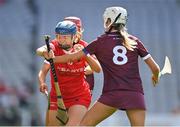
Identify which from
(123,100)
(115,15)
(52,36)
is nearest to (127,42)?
(115,15)

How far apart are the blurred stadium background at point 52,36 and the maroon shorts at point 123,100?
8848 millimetres

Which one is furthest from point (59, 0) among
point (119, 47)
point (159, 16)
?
point (119, 47)

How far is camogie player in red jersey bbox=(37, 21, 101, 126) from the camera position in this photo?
7500 mm

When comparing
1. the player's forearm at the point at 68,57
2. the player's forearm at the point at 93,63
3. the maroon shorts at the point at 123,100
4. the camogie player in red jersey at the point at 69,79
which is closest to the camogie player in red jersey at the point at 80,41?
the camogie player in red jersey at the point at 69,79

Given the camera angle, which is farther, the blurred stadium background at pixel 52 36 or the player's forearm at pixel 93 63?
the blurred stadium background at pixel 52 36

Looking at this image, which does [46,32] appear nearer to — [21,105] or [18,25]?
[18,25]

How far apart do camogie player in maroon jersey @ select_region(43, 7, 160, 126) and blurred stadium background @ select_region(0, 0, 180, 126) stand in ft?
28.7

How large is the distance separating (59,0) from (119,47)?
11.6 meters

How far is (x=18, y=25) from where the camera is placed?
57.1 ft

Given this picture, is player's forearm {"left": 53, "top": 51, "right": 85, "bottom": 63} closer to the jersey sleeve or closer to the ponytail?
the ponytail

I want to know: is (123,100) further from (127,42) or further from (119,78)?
(127,42)

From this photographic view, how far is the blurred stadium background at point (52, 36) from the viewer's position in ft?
52.6

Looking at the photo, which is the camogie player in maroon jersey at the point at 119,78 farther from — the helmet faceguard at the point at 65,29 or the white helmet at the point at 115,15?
the helmet faceguard at the point at 65,29

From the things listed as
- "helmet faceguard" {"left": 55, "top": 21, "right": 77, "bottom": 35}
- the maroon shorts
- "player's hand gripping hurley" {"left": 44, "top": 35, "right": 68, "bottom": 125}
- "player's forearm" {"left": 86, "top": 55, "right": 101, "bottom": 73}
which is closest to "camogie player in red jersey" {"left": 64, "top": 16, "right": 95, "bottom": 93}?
"helmet faceguard" {"left": 55, "top": 21, "right": 77, "bottom": 35}
